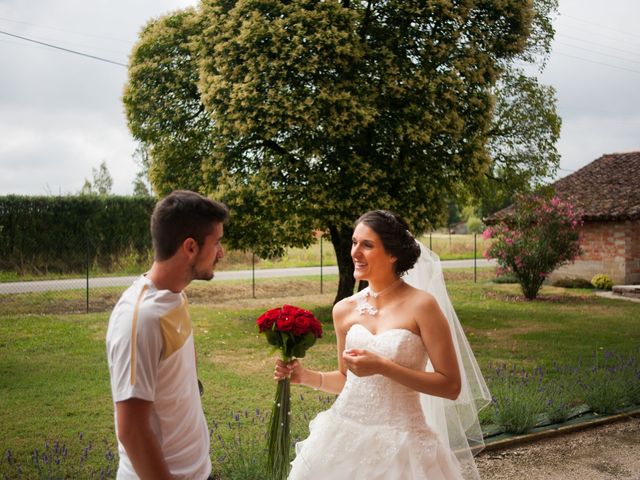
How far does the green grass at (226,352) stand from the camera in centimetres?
730

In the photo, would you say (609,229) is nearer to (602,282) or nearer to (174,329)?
(602,282)

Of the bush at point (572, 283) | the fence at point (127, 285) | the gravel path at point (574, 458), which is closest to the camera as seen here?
the gravel path at point (574, 458)

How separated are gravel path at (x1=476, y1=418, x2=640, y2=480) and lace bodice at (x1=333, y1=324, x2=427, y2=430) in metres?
2.61

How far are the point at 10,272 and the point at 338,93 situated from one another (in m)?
14.7

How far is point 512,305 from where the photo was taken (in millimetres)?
19438

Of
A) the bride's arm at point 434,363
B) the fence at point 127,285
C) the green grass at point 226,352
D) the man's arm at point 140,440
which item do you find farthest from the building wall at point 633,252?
the man's arm at point 140,440

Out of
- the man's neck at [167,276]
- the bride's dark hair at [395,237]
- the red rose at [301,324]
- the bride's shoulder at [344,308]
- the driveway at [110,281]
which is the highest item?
the bride's dark hair at [395,237]

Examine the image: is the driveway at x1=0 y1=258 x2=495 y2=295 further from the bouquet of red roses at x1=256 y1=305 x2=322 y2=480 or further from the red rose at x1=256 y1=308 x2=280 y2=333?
the red rose at x1=256 y1=308 x2=280 y2=333

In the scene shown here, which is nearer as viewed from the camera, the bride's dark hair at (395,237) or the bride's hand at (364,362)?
the bride's hand at (364,362)

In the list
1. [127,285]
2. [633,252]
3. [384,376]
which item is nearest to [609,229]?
[633,252]

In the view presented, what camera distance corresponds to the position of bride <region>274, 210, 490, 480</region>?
10.8 ft

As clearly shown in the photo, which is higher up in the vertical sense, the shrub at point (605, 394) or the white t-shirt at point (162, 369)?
the white t-shirt at point (162, 369)

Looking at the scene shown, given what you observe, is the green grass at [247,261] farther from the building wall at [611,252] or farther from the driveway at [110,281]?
the building wall at [611,252]

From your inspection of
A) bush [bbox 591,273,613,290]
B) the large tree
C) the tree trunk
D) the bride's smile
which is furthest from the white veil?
bush [bbox 591,273,613,290]
